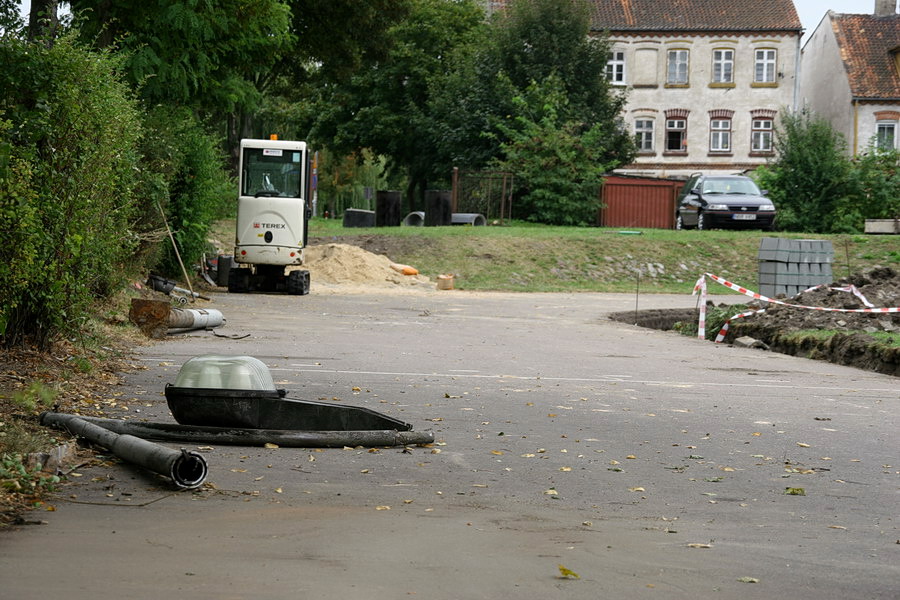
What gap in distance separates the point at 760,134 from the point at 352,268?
3873 cm

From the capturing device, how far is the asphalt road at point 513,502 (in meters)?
5.34

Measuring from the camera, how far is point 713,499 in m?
7.48

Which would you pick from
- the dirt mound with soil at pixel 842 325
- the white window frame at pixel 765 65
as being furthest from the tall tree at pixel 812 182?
the dirt mound with soil at pixel 842 325

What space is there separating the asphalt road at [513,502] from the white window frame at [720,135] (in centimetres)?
5419

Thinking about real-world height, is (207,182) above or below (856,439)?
above

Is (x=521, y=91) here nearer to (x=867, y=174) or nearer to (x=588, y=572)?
(x=867, y=174)

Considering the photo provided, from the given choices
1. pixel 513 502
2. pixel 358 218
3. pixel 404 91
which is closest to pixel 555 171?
pixel 358 218

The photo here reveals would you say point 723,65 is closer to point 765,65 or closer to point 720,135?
point 765,65

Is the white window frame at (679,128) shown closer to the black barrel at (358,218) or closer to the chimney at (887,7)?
the chimney at (887,7)

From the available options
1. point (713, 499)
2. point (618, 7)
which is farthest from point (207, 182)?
point (618, 7)

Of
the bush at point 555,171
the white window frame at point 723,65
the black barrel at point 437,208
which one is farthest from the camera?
the white window frame at point 723,65

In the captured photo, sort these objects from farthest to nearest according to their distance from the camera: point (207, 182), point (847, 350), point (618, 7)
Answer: point (618, 7) < point (207, 182) < point (847, 350)

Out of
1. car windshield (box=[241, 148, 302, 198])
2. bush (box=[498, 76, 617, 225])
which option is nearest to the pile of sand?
car windshield (box=[241, 148, 302, 198])

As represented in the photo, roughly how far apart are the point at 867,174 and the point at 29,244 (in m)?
41.8
